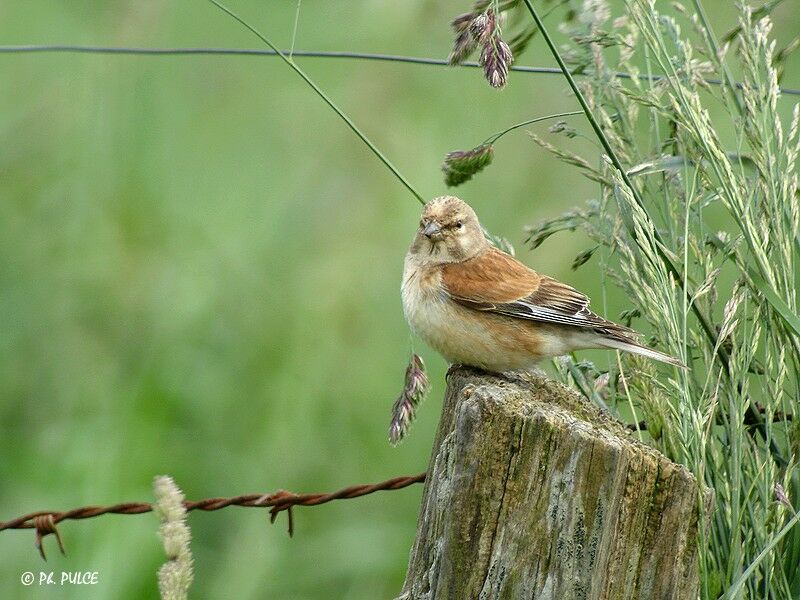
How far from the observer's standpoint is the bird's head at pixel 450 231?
421 centimetres

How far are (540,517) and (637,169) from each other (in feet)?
3.58

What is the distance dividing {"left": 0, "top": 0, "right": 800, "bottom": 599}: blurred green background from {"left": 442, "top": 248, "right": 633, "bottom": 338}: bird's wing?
19 cm

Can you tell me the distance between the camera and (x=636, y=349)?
3.20 metres

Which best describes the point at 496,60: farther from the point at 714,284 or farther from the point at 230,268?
the point at 230,268

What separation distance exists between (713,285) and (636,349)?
0.99ft

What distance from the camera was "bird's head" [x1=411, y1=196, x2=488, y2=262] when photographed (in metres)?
4.21

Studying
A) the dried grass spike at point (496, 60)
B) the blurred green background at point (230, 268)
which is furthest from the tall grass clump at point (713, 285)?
the blurred green background at point (230, 268)

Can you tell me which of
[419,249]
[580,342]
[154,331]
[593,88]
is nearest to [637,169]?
[593,88]

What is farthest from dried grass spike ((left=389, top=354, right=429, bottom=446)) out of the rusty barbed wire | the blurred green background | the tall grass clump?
the blurred green background

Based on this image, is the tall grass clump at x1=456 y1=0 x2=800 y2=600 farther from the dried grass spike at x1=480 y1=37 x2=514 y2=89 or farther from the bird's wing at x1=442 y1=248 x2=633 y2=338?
the bird's wing at x1=442 y1=248 x2=633 y2=338

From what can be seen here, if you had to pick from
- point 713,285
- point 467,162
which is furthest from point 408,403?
point 713,285

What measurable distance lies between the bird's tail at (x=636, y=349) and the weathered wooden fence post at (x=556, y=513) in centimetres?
45

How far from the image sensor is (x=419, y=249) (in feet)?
14.3

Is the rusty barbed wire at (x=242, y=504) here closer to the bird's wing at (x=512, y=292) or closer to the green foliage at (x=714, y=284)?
the green foliage at (x=714, y=284)
